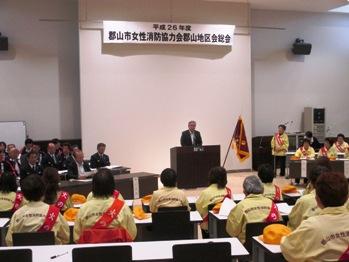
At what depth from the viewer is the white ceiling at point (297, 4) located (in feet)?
39.1

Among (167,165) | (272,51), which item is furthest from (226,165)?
(272,51)

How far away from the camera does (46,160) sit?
28.9 ft

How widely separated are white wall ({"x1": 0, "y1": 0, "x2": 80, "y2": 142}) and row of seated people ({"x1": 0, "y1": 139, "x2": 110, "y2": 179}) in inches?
66.5

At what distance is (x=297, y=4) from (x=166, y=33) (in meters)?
3.96

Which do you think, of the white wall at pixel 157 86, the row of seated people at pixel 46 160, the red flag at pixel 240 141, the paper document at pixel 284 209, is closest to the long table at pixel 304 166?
the red flag at pixel 240 141

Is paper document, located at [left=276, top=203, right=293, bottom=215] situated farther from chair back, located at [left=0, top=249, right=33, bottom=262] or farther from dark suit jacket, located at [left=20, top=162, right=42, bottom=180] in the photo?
dark suit jacket, located at [left=20, top=162, right=42, bottom=180]

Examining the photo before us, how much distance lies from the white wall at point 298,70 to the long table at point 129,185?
19.6ft

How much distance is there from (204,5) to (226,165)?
4258 millimetres

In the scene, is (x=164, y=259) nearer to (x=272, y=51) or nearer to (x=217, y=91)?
(x=217, y=91)

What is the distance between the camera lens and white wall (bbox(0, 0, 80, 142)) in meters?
10.9

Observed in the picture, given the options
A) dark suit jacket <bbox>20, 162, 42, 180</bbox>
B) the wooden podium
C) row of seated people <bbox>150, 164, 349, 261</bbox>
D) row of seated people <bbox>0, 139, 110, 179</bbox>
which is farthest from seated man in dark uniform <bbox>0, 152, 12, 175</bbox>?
row of seated people <bbox>150, 164, 349, 261</bbox>

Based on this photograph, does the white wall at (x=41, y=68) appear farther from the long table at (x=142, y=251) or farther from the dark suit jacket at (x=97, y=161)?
the long table at (x=142, y=251)

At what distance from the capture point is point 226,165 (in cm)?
1202

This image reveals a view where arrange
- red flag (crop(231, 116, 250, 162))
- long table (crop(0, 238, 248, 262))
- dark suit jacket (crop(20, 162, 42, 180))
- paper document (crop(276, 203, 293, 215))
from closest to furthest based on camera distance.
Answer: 1. long table (crop(0, 238, 248, 262))
2. paper document (crop(276, 203, 293, 215))
3. dark suit jacket (crop(20, 162, 42, 180))
4. red flag (crop(231, 116, 250, 162))
